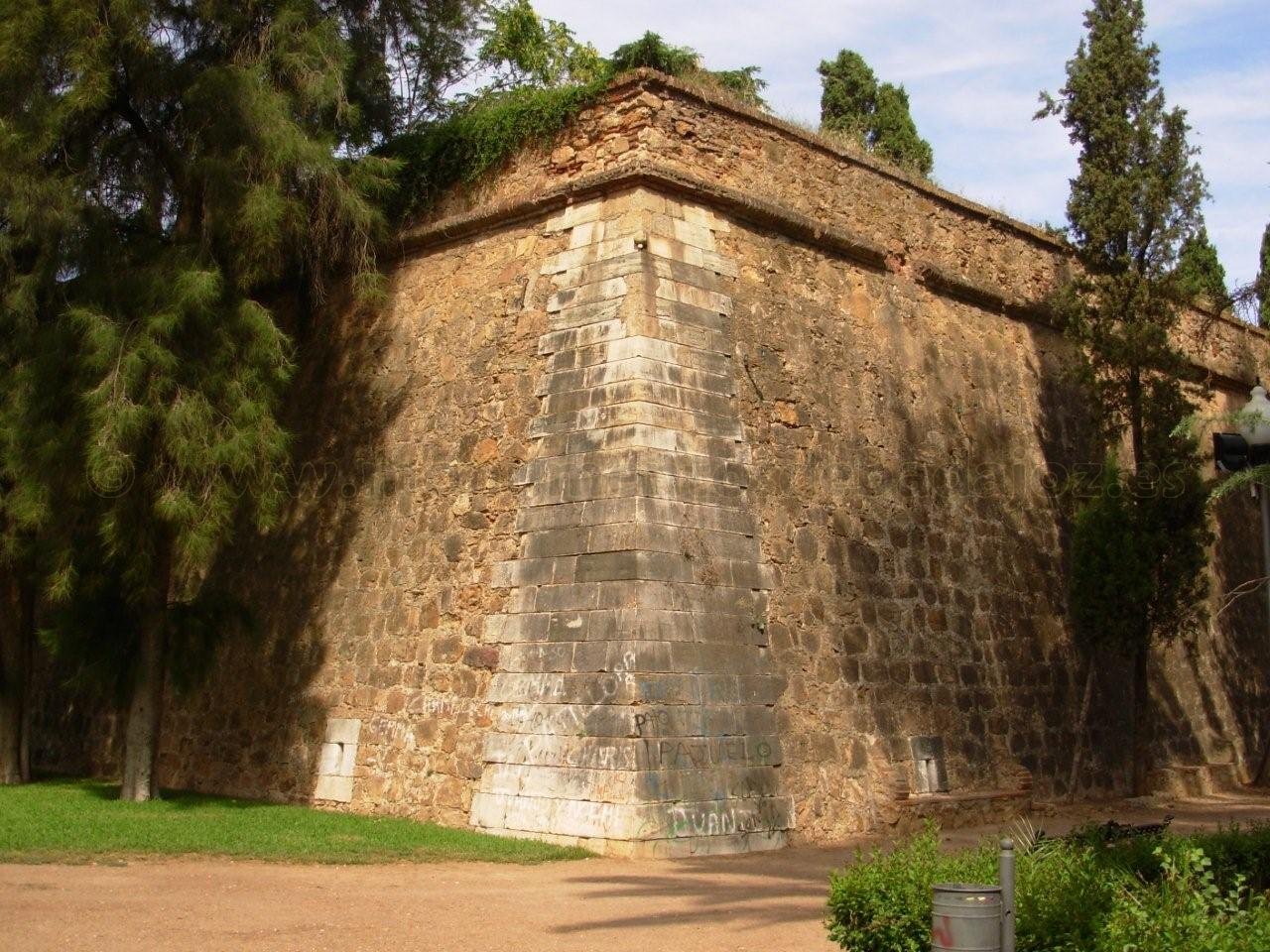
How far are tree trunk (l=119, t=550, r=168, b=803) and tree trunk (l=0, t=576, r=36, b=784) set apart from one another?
261cm

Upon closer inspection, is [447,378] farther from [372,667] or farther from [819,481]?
[819,481]

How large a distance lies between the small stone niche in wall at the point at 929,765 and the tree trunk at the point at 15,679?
8.33 m

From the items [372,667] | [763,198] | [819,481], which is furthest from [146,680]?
[763,198]

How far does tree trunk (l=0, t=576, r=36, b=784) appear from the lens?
13.5 metres

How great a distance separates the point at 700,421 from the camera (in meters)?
10.5

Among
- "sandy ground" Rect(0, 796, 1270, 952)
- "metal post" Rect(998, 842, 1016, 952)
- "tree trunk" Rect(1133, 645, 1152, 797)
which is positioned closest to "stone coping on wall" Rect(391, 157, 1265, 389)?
"tree trunk" Rect(1133, 645, 1152, 797)

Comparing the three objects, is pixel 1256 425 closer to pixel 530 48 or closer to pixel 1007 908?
pixel 1007 908

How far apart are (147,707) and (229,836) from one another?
2379 mm

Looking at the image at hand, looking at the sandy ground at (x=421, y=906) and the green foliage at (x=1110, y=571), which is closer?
the sandy ground at (x=421, y=906)

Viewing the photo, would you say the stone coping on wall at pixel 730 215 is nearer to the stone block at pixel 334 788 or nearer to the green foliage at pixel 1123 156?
the green foliage at pixel 1123 156

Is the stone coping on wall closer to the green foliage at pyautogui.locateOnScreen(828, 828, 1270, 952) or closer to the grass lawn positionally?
the grass lawn

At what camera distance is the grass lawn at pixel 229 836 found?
8.78m

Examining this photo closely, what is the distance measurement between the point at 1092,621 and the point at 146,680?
28.4 feet

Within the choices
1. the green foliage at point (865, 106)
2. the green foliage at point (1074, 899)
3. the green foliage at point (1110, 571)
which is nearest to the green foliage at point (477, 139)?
the green foliage at point (1110, 571)
